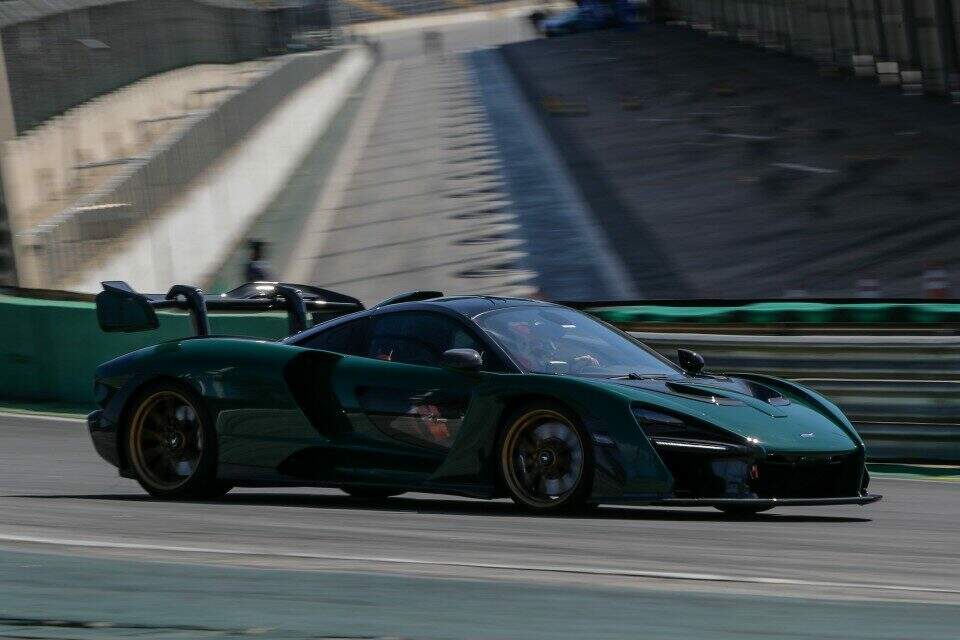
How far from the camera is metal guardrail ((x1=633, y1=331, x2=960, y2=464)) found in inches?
408

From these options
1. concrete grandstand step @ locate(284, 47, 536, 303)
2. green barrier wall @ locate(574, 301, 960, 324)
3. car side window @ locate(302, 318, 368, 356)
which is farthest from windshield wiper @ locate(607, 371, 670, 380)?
concrete grandstand step @ locate(284, 47, 536, 303)

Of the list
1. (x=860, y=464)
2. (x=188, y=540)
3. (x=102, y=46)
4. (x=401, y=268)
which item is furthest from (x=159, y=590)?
(x=401, y=268)

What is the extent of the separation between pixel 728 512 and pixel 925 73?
3328cm

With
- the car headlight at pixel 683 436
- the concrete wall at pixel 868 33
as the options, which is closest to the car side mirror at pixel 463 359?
the car headlight at pixel 683 436

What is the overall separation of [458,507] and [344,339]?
1050 mm

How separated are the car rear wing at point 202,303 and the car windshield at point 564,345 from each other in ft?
4.99

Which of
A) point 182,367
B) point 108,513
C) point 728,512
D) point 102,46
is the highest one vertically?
point 102,46

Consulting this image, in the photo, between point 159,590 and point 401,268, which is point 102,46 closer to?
point 401,268

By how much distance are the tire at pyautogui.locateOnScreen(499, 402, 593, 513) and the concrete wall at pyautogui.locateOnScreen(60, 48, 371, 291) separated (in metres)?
8.90

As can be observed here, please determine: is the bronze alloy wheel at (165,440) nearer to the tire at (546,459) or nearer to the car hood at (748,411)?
the tire at (546,459)

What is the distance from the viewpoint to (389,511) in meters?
7.93

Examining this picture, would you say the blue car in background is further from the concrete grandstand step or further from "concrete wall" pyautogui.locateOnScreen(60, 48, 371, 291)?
"concrete wall" pyautogui.locateOnScreen(60, 48, 371, 291)

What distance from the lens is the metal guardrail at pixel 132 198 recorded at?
15.2 meters

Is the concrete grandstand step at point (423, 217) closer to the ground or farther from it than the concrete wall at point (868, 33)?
closer to the ground
